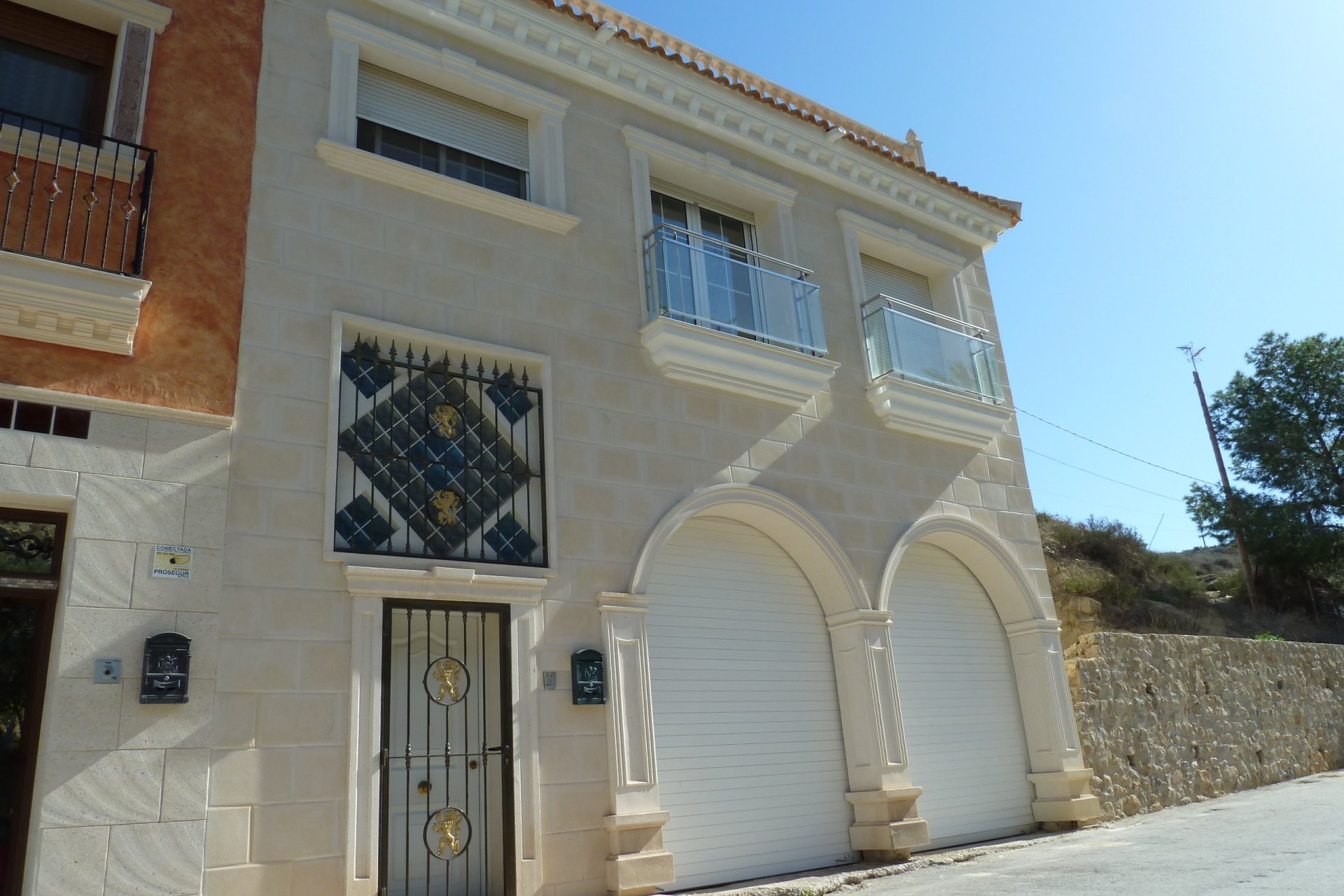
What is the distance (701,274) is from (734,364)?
3.09ft

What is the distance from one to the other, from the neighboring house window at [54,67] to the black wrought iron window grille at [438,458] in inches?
97.8

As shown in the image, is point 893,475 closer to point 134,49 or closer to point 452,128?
point 452,128

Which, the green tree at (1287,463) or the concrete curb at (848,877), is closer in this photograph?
the concrete curb at (848,877)

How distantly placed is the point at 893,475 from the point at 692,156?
3958 millimetres

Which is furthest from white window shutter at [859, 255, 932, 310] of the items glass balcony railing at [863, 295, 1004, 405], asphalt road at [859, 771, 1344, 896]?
asphalt road at [859, 771, 1344, 896]

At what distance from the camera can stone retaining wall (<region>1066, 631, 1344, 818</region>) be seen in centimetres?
1158

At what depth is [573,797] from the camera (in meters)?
7.25

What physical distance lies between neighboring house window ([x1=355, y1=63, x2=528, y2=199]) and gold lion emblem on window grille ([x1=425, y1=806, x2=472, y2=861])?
5289mm

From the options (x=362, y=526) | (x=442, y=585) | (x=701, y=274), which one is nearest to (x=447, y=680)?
(x=442, y=585)

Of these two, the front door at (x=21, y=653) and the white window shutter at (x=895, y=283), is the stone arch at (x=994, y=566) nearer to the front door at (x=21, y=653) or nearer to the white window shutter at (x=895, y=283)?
the white window shutter at (x=895, y=283)

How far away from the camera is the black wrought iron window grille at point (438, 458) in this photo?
281 inches

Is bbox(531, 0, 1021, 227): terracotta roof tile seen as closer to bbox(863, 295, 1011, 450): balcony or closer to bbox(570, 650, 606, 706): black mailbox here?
bbox(863, 295, 1011, 450): balcony

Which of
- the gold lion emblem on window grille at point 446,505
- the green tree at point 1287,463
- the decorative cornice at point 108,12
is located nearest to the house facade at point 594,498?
the gold lion emblem on window grille at point 446,505

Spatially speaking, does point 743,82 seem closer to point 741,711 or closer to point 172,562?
point 741,711
